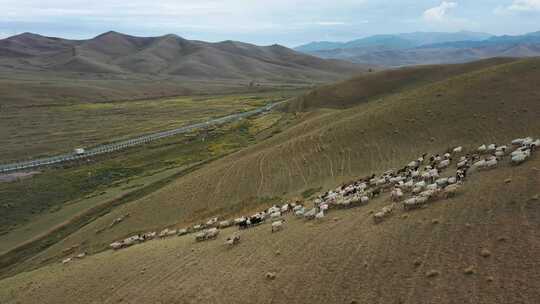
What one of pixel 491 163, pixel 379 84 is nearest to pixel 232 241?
pixel 491 163

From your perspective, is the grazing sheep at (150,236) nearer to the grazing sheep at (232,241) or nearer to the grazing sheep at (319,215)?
the grazing sheep at (232,241)

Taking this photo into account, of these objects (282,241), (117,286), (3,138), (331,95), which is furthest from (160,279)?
(3,138)

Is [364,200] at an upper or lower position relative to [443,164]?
lower

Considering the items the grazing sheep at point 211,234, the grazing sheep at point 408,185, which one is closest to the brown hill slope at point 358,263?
the grazing sheep at point 211,234

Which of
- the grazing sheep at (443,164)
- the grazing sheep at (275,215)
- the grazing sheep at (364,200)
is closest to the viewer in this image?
the grazing sheep at (364,200)

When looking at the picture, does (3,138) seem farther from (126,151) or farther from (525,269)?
(525,269)

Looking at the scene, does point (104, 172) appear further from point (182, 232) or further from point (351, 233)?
point (351, 233)
